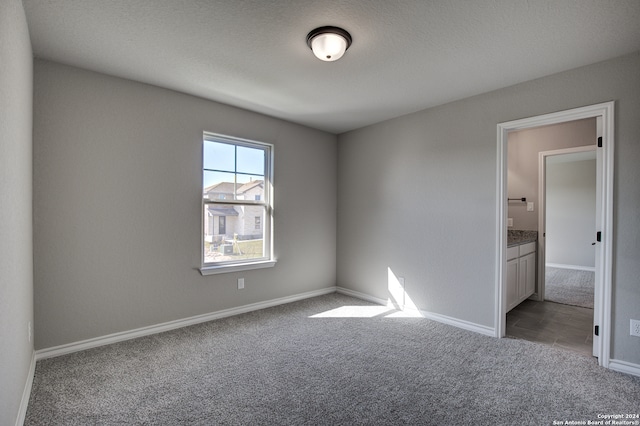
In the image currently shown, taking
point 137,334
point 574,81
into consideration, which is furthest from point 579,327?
point 137,334

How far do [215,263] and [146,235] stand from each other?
0.81 meters

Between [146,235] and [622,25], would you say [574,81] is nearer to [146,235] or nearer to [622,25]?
[622,25]

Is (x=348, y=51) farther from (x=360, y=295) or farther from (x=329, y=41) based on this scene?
(x=360, y=295)

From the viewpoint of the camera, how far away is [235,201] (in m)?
3.72

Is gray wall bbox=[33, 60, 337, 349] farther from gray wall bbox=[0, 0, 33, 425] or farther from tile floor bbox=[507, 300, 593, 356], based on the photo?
tile floor bbox=[507, 300, 593, 356]

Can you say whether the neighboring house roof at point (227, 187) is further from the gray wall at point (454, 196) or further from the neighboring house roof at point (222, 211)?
the gray wall at point (454, 196)

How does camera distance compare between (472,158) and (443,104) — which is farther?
(443,104)

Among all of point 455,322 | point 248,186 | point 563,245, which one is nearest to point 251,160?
point 248,186

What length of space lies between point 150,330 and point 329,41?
10.0 feet

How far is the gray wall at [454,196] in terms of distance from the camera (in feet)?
7.84

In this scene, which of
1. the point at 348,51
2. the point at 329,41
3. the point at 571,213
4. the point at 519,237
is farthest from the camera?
the point at 571,213

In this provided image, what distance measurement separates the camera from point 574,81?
2.62m

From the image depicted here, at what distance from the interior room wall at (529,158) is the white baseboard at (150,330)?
11.2ft

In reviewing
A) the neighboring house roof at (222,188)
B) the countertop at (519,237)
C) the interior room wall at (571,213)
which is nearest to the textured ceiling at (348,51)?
the neighboring house roof at (222,188)
